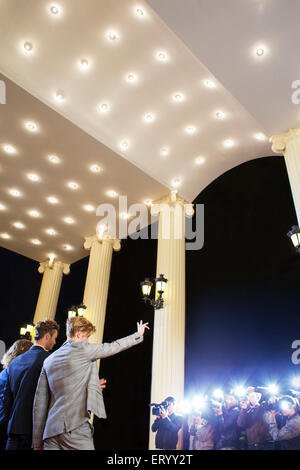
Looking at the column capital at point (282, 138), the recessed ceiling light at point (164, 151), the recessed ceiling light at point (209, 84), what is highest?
the recessed ceiling light at point (164, 151)

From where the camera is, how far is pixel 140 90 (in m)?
7.30

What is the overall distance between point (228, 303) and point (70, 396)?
6220mm

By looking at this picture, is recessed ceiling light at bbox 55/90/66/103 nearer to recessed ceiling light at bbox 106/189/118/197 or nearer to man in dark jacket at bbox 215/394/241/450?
recessed ceiling light at bbox 106/189/118/197

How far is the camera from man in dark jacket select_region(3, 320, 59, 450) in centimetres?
298

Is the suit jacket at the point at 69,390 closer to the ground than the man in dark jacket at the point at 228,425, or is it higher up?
closer to the ground

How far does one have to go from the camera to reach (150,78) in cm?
707

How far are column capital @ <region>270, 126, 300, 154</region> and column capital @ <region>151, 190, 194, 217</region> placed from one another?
2.98m

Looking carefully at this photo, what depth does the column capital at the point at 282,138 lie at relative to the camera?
6.96 m

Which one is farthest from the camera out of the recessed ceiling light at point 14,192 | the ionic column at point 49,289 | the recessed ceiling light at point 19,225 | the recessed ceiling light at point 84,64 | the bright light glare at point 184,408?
the ionic column at point 49,289

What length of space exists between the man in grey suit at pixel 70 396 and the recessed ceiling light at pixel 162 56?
5672mm

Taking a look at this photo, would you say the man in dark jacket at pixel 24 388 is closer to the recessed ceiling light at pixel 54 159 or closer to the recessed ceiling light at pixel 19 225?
the recessed ceiling light at pixel 54 159

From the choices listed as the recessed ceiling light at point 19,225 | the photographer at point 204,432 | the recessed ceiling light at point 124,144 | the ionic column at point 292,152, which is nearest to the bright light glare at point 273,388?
the photographer at point 204,432

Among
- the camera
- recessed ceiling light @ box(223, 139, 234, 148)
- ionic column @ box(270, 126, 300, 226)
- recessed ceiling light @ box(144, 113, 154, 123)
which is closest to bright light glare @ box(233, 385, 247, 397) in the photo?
the camera

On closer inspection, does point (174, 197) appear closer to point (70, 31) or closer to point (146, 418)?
point (70, 31)
